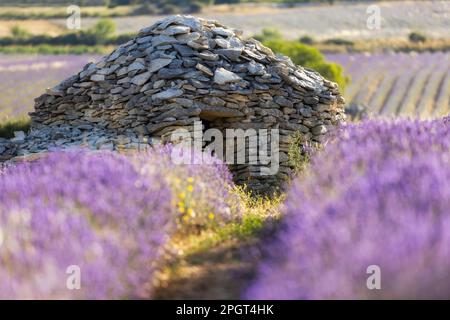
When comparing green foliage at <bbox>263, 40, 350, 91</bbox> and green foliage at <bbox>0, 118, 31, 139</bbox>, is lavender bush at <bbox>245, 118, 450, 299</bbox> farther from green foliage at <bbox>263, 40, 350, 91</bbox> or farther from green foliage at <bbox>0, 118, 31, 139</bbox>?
green foliage at <bbox>263, 40, 350, 91</bbox>

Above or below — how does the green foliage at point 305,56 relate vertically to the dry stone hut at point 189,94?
above

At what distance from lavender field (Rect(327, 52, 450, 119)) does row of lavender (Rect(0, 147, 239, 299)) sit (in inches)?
660

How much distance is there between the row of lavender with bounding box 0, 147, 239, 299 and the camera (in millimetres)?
3275

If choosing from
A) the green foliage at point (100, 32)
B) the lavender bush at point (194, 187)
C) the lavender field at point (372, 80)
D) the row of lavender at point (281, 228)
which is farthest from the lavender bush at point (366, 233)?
the green foliage at point (100, 32)

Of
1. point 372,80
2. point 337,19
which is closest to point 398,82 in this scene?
point 372,80

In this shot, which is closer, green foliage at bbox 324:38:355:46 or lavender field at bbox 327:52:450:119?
lavender field at bbox 327:52:450:119

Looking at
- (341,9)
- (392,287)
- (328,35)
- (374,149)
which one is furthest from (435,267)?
(341,9)

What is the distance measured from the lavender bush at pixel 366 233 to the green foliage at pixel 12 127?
8.84 metres

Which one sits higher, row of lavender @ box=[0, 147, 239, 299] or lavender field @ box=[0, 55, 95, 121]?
lavender field @ box=[0, 55, 95, 121]

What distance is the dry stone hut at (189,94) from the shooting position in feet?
25.7

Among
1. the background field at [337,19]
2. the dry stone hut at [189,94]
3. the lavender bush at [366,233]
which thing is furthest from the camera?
the background field at [337,19]

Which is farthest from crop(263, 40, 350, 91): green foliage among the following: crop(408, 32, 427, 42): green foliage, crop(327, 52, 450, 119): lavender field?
crop(408, 32, 427, 42): green foliage

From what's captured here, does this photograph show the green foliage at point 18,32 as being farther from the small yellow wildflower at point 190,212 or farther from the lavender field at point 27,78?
the small yellow wildflower at point 190,212

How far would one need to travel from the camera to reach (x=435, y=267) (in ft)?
9.89
